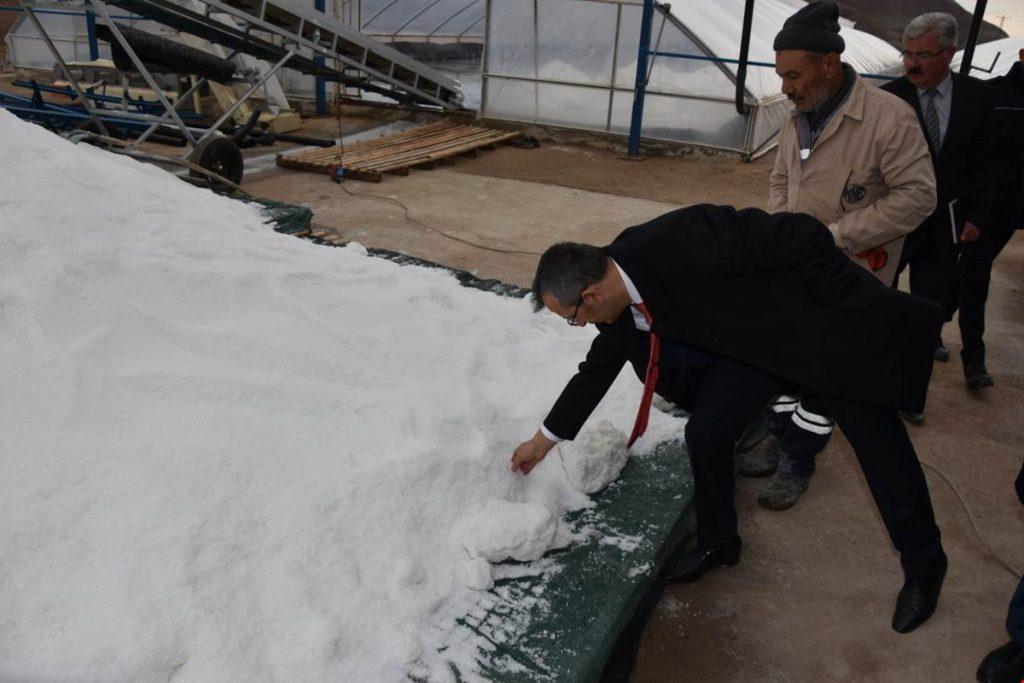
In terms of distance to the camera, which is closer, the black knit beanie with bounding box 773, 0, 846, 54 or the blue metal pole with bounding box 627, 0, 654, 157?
the black knit beanie with bounding box 773, 0, 846, 54

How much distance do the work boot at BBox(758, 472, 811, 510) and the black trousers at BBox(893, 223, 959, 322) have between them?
0.82 meters

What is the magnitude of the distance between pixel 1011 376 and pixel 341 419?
301 cm

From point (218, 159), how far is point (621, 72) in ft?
13.5

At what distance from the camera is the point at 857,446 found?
6.21 feet

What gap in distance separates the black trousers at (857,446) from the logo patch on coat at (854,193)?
72cm

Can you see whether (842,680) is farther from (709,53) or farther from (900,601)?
(709,53)

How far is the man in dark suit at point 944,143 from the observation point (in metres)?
2.62

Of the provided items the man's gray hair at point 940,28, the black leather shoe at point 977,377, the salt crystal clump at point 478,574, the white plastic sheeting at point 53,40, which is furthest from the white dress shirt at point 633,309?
the white plastic sheeting at point 53,40

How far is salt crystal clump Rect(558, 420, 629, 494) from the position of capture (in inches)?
87.0

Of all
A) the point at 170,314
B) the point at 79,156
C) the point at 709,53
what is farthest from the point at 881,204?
the point at 709,53

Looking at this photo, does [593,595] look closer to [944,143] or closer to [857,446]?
[857,446]

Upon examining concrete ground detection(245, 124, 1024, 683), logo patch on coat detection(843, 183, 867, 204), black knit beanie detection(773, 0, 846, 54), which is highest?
black knit beanie detection(773, 0, 846, 54)

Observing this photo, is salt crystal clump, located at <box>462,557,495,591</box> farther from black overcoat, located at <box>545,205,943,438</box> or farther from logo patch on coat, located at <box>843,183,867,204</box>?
logo patch on coat, located at <box>843,183,867,204</box>

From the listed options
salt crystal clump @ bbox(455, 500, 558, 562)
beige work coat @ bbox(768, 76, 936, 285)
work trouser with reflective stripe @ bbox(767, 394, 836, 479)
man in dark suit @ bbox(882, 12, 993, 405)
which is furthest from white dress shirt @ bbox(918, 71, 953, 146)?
salt crystal clump @ bbox(455, 500, 558, 562)
